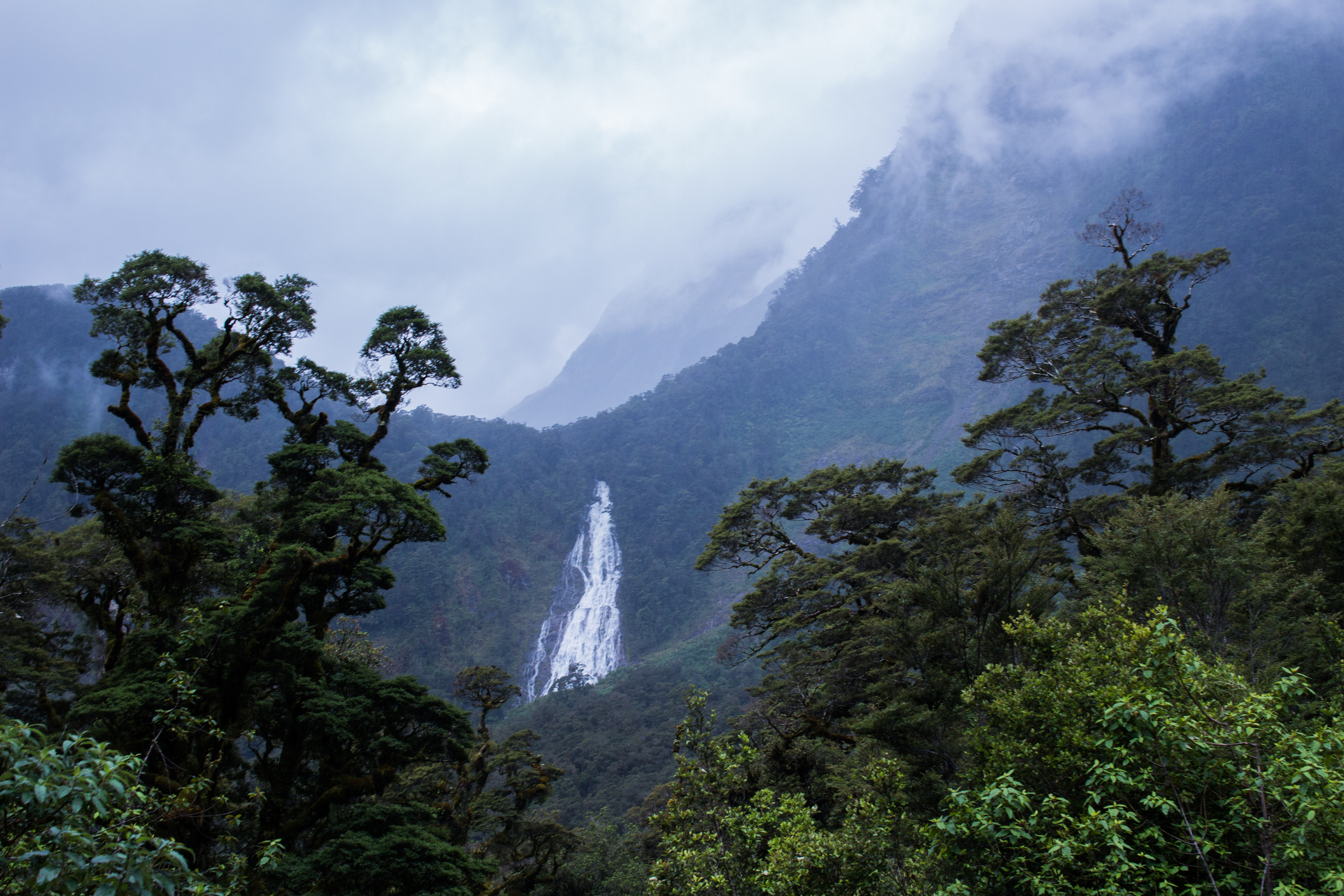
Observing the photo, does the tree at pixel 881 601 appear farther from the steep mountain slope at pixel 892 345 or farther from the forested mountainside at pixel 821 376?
the steep mountain slope at pixel 892 345

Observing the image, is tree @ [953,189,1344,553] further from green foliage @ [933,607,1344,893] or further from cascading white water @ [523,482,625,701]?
cascading white water @ [523,482,625,701]

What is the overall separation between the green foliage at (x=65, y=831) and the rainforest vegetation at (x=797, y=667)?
26mm

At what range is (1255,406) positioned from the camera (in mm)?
13750

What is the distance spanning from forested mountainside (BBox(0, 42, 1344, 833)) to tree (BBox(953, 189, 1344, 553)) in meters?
27.5

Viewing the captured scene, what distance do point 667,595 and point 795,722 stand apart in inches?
2229

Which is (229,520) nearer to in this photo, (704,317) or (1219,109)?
(1219,109)

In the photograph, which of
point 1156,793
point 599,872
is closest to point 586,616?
point 599,872

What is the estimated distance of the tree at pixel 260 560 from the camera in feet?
31.7

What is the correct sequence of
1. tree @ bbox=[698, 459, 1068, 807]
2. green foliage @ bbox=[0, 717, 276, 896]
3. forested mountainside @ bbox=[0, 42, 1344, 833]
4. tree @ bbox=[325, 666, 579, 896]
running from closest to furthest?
green foliage @ bbox=[0, 717, 276, 896], tree @ bbox=[325, 666, 579, 896], tree @ bbox=[698, 459, 1068, 807], forested mountainside @ bbox=[0, 42, 1344, 833]

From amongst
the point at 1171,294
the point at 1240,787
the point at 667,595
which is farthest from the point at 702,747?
the point at 667,595

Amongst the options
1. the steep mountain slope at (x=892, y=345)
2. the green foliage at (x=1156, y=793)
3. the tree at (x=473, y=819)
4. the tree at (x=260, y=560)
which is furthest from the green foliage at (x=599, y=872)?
the steep mountain slope at (x=892, y=345)

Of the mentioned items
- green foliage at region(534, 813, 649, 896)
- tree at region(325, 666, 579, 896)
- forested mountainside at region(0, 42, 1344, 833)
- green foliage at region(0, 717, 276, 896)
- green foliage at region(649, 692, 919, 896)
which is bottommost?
green foliage at region(534, 813, 649, 896)

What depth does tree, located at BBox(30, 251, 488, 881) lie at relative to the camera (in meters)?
9.65

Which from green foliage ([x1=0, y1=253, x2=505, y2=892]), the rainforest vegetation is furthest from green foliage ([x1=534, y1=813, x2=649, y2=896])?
green foliage ([x1=0, y1=253, x2=505, y2=892])
